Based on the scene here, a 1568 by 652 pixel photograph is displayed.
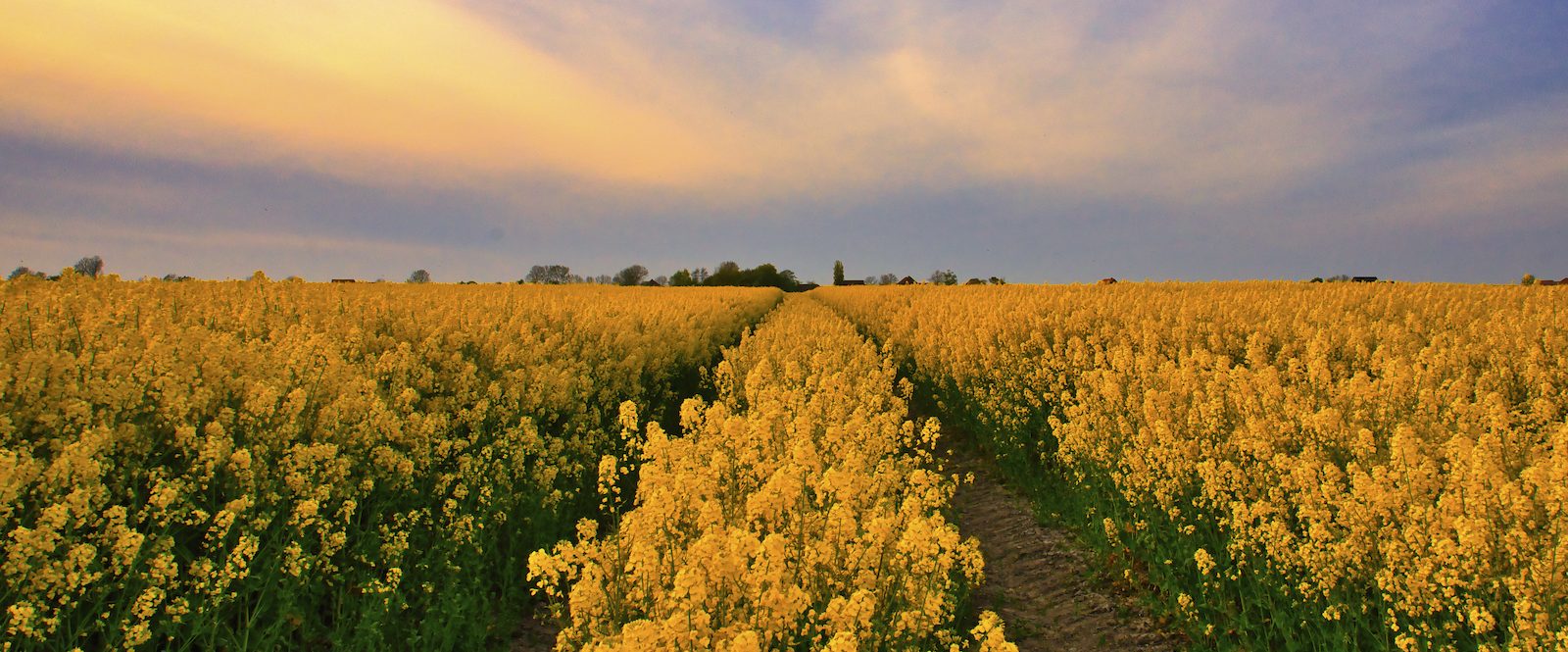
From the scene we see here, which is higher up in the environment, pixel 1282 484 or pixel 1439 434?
pixel 1439 434

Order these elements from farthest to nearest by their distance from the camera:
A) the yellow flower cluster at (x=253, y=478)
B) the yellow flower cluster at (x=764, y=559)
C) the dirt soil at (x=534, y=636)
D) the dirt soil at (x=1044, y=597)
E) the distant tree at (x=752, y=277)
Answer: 1. the distant tree at (x=752, y=277)
2. the dirt soil at (x=1044, y=597)
3. the dirt soil at (x=534, y=636)
4. the yellow flower cluster at (x=253, y=478)
5. the yellow flower cluster at (x=764, y=559)

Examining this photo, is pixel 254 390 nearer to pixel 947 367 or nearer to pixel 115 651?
pixel 115 651

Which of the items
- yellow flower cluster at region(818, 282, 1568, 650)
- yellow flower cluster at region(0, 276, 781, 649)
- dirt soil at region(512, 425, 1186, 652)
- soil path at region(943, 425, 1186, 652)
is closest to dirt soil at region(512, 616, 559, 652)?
dirt soil at region(512, 425, 1186, 652)

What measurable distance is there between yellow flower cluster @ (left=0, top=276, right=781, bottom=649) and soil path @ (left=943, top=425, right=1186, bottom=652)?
4.15 metres

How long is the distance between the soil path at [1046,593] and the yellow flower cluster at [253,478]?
163 inches

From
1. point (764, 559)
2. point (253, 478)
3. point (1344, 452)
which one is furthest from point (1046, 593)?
point (253, 478)

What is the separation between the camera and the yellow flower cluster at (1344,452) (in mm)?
4332

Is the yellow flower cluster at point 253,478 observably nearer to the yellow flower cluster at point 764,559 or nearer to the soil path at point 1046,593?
the yellow flower cluster at point 764,559

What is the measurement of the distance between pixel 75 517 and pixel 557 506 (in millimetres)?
3656

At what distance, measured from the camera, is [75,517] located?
431 centimetres

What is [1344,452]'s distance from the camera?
6.17 m

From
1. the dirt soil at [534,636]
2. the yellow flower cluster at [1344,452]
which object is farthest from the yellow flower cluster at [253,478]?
the yellow flower cluster at [1344,452]

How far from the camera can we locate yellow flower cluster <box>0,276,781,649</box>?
170 inches

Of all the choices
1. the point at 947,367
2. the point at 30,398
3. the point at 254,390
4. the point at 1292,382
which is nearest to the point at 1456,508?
the point at 1292,382
